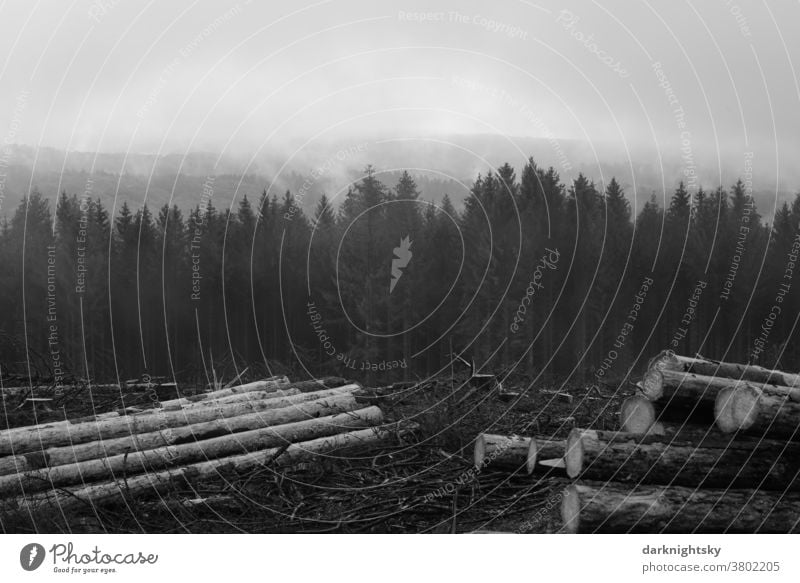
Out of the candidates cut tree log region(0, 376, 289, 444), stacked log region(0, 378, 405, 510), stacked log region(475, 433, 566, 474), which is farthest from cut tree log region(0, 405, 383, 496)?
stacked log region(475, 433, 566, 474)

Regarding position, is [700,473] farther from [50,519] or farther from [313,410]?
[50,519]

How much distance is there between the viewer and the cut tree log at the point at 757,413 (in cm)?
873

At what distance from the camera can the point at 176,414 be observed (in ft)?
38.3

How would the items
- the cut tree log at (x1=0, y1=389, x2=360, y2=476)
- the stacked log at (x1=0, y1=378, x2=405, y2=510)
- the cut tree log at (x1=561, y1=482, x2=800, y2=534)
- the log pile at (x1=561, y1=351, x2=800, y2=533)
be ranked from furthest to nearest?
the cut tree log at (x1=0, y1=389, x2=360, y2=476) → the stacked log at (x1=0, y1=378, x2=405, y2=510) → the log pile at (x1=561, y1=351, x2=800, y2=533) → the cut tree log at (x1=561, y1=482, x2=800, y2=534)

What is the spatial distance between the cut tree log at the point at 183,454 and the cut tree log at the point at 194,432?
0.23 m

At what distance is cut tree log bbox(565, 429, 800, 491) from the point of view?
8641 mm

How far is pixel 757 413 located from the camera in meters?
8.70

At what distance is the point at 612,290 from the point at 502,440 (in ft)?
63.2

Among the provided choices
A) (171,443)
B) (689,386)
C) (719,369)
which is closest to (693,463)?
(689,386)

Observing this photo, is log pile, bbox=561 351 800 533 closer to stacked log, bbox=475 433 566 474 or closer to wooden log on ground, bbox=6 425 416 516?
stacked log, bbox=475 433 566 474

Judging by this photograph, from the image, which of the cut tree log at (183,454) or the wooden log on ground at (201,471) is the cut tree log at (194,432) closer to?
the cut tree log at (183,454)

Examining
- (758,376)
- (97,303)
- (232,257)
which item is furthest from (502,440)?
(97,303)

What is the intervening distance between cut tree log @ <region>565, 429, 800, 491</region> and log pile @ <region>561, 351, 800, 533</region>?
1 cm

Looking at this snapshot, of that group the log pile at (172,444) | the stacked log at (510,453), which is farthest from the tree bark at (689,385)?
the log pile at (172,444)
